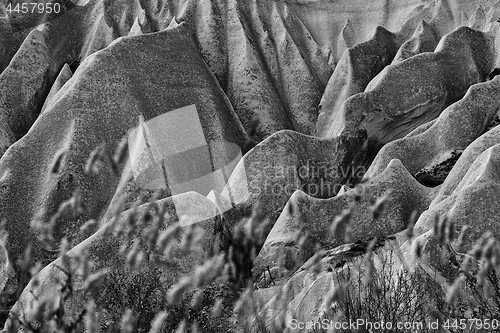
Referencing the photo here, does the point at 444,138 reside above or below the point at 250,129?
above

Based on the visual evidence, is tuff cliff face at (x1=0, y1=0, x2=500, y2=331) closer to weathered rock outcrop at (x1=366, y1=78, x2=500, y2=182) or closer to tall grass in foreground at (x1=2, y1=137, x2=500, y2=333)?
weathered rock outcrop at (x1=366, y1=78, x2=500, y2=182)

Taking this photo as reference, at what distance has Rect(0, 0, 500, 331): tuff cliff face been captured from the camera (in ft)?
72.5

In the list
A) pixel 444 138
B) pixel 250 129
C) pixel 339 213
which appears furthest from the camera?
pixel 250 129

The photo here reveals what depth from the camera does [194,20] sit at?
4544 cm

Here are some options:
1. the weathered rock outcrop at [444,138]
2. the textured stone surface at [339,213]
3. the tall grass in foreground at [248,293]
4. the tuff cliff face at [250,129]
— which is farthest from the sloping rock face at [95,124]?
the weathered rock outcrop at [444,138]

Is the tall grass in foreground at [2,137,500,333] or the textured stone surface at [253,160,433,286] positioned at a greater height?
the tall grass in foreground at [2,137,500,333]

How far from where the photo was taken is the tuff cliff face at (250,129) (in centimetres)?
2209

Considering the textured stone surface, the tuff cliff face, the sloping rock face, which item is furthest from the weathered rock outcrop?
the sloping rock face

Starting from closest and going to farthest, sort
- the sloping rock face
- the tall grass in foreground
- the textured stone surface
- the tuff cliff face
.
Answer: the tall grass in foreground < the tuff cliff face < the textured stone surface < the sloping rock face

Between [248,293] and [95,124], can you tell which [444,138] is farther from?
A: [248,293]

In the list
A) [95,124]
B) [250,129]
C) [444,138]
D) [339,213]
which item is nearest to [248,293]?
[339,213]

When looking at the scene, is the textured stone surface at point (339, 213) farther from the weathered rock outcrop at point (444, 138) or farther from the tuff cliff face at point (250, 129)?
the weathered rock outcrop at point (444, 138)

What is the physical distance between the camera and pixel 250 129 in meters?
39.4

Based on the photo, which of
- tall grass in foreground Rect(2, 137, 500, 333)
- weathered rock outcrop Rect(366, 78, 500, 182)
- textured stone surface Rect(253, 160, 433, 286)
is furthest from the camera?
weathered rock outcrop Rect(366, 78, 500, 182)
